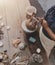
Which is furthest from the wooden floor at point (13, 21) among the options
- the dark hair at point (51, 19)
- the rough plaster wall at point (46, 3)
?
the dark hair at point (51, 19)

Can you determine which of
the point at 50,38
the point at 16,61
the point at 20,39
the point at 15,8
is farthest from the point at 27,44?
the point at 15,8

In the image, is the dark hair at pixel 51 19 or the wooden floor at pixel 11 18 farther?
the wooden floor at pixel 11 18

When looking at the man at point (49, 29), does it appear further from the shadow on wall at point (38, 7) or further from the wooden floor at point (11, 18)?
the shadow on wall at point (38, 7)

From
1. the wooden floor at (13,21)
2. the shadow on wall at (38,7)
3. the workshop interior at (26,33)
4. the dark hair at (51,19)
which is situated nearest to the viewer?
the dark hair at (51,19)

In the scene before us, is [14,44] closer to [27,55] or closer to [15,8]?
[27,55]

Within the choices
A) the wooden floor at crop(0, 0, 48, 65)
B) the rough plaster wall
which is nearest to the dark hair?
the wooden floor at crop(0, 0, 48, 65)

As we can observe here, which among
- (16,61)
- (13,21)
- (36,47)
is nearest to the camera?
(16,61)

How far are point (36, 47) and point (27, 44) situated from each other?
0.34 ft

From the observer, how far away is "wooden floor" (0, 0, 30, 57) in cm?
216

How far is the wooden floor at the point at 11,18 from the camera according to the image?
2.16 meters

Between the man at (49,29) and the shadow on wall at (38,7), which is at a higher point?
→ the man at (49,29)

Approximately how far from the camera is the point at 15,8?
2.55 metres

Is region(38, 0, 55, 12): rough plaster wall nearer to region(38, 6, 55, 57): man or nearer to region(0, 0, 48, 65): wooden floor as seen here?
region(0, 0, 48, 65): wooden floor

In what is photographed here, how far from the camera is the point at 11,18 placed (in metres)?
2.43
